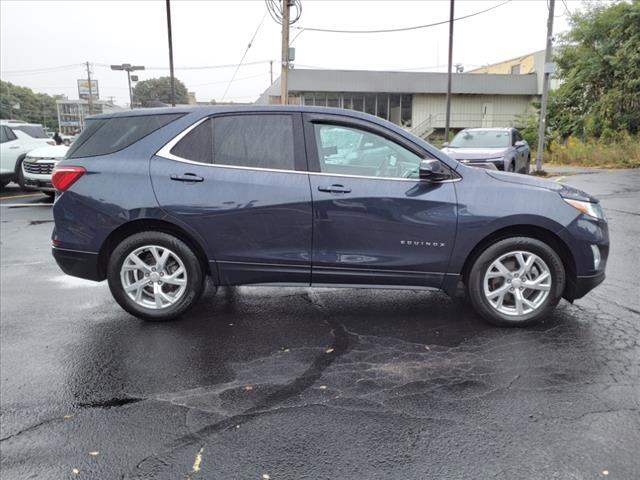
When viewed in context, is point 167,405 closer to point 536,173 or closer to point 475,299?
point 475,299

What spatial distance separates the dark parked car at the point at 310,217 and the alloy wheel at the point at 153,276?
0.5 inches

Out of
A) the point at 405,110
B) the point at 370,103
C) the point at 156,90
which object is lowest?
the point at 405,110

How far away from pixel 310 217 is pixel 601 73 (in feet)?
85.0

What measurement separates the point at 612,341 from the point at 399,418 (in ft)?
6.84

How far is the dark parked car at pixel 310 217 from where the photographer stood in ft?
13.6

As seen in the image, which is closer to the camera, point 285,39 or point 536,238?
point 536,238

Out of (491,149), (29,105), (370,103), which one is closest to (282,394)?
(491,149)

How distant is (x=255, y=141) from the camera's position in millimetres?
4348

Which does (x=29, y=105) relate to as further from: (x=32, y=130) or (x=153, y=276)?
(x=153, y=276)

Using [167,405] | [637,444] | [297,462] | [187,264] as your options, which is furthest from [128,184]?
[637,444]

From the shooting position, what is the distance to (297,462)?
8.46ft

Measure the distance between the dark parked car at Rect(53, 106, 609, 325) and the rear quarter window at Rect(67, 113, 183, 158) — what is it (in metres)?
0.03

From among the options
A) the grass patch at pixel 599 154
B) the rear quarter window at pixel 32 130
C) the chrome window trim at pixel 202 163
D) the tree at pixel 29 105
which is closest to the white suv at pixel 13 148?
the rear quarter window at pixel 32 130

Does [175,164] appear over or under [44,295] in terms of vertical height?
over
